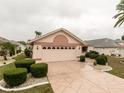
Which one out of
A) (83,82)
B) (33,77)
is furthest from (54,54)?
(83,82)

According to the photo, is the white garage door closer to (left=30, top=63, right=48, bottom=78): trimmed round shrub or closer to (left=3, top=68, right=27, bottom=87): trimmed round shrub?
(left=30, top=63, right=48, bottom=78): trimmed round shrub

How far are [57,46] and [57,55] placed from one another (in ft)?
5.79

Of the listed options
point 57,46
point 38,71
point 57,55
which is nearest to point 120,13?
point 57,46

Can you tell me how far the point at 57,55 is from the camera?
85.4 feet

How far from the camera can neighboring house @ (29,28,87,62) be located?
24578 mm

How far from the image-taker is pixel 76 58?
2762cm

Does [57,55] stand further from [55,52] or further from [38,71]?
[38,71]

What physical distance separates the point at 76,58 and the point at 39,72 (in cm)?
1552

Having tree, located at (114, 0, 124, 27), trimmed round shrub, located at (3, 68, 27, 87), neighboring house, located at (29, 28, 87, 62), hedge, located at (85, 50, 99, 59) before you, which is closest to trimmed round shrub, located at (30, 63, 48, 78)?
trimmed round shrub, located at (3, 68, 27, 87)

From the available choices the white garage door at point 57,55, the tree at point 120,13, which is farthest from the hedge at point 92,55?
the tree at point 120,13

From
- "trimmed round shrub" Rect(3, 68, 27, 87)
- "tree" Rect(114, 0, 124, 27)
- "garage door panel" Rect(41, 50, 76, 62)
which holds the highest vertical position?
"tree" Rect(114, 0, 124, 27)

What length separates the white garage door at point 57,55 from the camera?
25.1m

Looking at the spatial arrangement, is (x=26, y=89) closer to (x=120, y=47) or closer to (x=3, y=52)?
(x=3, y=52)

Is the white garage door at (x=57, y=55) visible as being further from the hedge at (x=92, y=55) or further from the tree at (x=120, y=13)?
the tree at (x=120, y=13)
